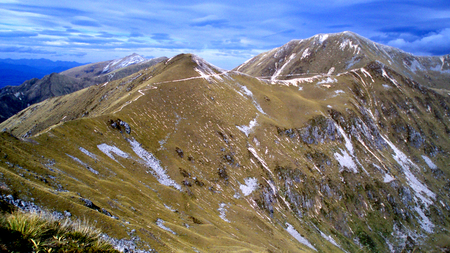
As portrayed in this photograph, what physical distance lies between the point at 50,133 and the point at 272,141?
7361 cm

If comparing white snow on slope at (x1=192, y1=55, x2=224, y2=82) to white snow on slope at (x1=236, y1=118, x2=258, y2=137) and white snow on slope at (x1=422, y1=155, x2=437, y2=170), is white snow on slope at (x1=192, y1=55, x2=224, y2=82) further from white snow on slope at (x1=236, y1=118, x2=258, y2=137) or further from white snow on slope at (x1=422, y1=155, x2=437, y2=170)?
white snow on slope at (x1=422, y1=155, x2=437, y2=170)

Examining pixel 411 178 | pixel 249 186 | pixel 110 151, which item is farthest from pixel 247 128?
pixel 411 178

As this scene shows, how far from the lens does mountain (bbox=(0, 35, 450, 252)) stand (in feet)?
112

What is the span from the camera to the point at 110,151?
5522 centimetres

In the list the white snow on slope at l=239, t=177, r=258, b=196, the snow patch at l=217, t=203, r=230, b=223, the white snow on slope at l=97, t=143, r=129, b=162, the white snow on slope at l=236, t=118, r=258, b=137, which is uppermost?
the white snow on slope at l=236, t=118, r=258, b=137

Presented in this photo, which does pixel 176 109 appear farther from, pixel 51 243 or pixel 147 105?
pixel 51 243

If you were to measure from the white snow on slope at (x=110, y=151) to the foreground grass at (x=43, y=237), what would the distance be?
153ft

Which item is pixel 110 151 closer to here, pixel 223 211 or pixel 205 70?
pixel 223 211

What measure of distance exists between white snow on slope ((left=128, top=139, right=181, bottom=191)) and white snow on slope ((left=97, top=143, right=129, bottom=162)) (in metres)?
4.55

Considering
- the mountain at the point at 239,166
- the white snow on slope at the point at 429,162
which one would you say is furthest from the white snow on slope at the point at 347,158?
the white snow on slope at the point at 429,162

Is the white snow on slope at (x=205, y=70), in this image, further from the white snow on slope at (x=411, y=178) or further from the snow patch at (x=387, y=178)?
the white snow on slope at (x=411, y=178)

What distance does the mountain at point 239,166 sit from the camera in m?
34.2

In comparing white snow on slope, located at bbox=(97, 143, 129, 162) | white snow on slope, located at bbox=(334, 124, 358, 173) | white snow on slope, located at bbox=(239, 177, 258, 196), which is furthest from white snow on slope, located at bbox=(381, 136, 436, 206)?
white snow on slope, located at bbox=(97, 143, 129, 162)

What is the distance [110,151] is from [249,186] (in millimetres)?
44650
